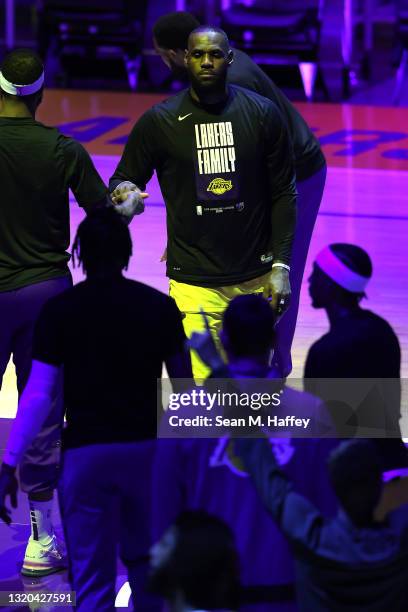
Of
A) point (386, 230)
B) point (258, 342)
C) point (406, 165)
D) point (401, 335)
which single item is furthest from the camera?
point (406, 165)

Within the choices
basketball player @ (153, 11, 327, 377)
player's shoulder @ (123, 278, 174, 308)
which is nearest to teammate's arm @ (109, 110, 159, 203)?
basketball player @ (153, 11, 327, 377)

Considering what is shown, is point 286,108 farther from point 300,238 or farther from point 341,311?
point 341,311

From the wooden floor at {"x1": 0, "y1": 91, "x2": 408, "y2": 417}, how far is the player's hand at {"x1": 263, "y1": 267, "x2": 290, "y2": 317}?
1.61m

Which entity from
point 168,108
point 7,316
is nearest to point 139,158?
point 168,108

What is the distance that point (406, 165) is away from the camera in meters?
10.8

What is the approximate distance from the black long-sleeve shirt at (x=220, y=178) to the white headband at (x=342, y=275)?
0.87 metres

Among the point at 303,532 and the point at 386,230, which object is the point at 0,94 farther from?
the point at 386,230

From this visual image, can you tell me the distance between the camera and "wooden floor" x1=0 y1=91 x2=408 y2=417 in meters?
7.37

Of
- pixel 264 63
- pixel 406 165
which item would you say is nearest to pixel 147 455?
pixel 406 165

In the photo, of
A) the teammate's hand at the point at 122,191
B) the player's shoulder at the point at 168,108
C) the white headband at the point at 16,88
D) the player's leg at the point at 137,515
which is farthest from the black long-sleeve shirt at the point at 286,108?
the player's leg at the point at 137,515

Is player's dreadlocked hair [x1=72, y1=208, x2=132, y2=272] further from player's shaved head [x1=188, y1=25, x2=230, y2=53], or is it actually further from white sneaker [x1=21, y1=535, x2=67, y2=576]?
white sneaker [x1=21, y1=535, x2=67, y2=576]

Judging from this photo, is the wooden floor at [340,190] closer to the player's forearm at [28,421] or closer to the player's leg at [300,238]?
the player's leg at [300,238]

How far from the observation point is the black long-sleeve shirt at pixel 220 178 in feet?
15.4

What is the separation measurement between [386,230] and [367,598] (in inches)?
245
